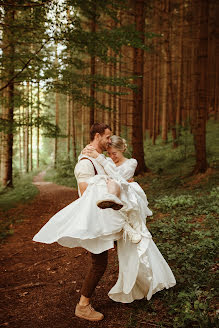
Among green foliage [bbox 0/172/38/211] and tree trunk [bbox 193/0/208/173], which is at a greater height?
tree trunk [bbox 193/0/208/173]

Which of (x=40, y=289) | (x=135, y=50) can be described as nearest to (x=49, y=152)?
(x=135, y=50)

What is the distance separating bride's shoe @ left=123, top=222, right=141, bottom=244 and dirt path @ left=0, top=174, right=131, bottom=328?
3.42 ft

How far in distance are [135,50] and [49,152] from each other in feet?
114

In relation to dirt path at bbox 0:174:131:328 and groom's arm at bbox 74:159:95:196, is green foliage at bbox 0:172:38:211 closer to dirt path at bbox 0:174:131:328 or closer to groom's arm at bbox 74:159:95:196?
dirt path at bbox 0:174:131:328

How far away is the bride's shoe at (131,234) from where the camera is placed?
10.0 feet

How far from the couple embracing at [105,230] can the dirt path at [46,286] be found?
10.4 inches

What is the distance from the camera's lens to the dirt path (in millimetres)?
3354

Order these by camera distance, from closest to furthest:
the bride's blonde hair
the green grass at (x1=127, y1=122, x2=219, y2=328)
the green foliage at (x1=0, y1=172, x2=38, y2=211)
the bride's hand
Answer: the green grass at (x1=127, y1=122, x2=219, y2=328) < the bride's hand < the bride's blonde hair < the green foliage at (x1=0, y1=172, x2=38, y2=211)

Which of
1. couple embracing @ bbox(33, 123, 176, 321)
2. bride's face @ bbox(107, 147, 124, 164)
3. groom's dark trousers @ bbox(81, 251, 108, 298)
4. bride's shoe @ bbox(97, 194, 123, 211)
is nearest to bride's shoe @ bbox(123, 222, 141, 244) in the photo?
couple embracing @ bbox(33, 123, 176, 321)

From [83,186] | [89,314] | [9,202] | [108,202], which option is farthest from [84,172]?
[9,202]

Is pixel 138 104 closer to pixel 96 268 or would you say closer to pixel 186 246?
pixel 186 246

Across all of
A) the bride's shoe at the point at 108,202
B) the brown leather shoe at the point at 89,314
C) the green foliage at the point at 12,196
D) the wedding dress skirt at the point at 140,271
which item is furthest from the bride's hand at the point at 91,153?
the green foliage at the point at 12,196

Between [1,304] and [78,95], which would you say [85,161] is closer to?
[1,304]

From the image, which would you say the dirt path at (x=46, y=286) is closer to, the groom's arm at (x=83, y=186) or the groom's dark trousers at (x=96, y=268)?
the groom's dark trousers at (x=96, y=268)
